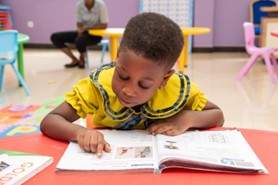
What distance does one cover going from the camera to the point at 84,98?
0.93 metres

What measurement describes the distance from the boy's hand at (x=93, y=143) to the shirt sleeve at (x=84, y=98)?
0.14 metres

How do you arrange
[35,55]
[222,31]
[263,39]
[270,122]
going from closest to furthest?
[270,122], [263,39], [35,55], [222,31]

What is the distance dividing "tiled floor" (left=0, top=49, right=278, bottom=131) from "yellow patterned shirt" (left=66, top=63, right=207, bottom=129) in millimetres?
Answer: 1630

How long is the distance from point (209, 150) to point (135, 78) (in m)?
0.22

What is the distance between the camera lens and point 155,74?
2.71ft

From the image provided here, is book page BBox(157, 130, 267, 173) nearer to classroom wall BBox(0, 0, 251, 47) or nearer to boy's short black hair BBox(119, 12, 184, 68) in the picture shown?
boy's short black hair BBox(119, 12, 184, 68)

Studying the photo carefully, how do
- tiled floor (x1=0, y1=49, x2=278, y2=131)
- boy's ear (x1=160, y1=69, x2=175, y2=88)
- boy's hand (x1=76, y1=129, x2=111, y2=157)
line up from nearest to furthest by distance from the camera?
boy's hand (x1=76, y1=129, x2=111, y2=157) < boy's ear (x1=160, y1=69, x2=175, y2=88) < tiled floor (x1=0, y1=49, x2=278, y2=131)

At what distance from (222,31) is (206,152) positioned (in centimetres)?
591

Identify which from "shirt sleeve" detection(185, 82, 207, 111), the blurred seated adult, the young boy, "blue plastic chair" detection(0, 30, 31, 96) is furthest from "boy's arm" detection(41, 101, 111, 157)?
the blurred seated adult

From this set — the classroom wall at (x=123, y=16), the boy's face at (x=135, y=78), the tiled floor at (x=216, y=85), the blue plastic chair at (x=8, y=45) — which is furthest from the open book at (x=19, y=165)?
the classroom wall at (x=123, y=16)

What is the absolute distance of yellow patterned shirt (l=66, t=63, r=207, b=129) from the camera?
92 centimetres

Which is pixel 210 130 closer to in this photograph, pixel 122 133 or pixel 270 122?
pixel 122 133

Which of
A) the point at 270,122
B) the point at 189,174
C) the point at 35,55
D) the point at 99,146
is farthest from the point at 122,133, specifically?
the point at 35,55

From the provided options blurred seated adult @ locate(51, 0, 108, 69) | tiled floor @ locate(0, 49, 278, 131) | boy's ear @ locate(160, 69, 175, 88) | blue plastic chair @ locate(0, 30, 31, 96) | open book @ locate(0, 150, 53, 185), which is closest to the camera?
open book @ locate(0, 150, 53, 185)
